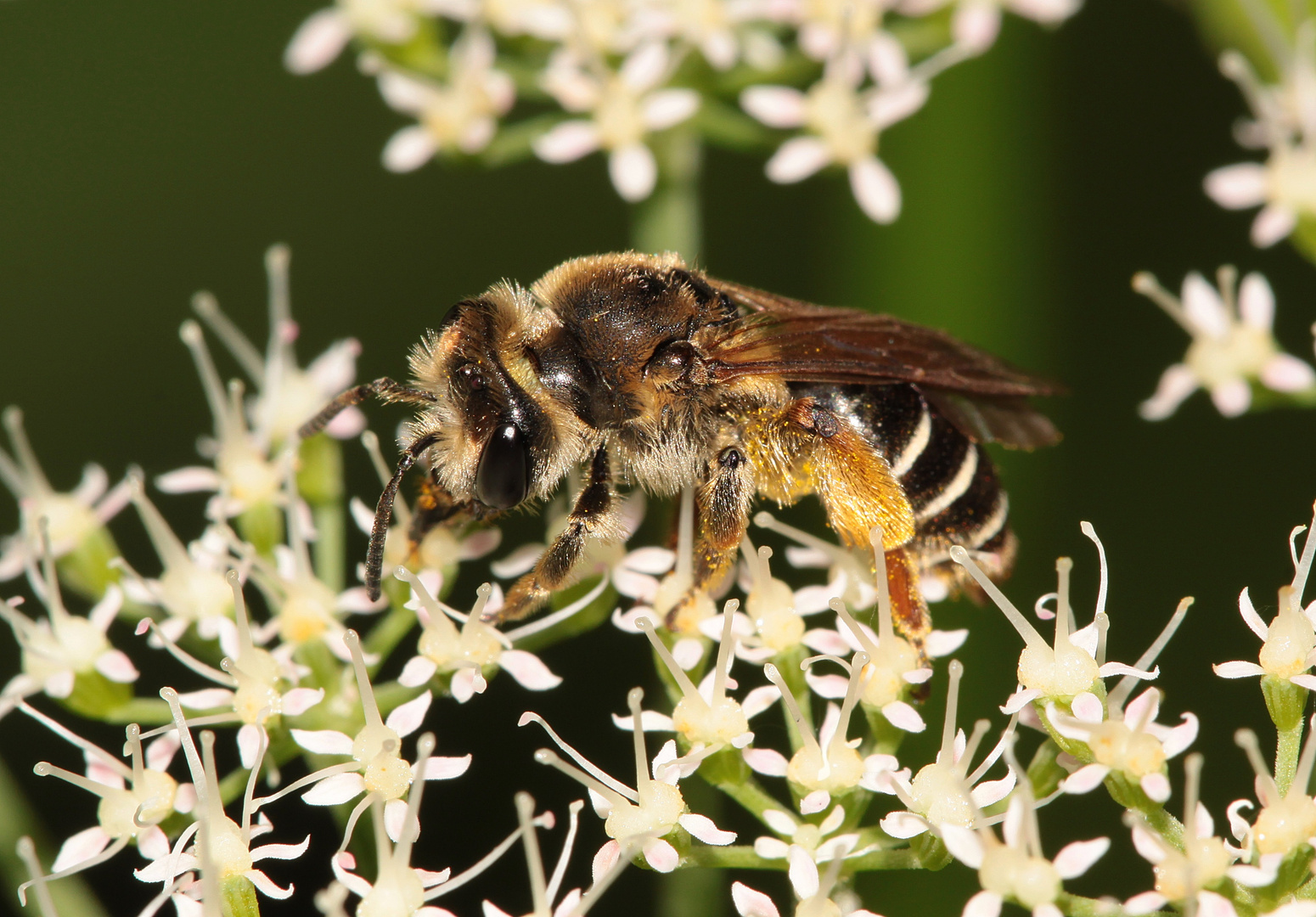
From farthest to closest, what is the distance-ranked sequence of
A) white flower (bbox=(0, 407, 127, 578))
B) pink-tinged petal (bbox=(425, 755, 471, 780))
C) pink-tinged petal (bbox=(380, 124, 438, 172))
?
pink-tinged petal (bbox=(380, 124, 438, 172))
white flower (bbox=(0, 407, 127, 578))
pink-tinged petal (bbox=(425, 755, 471, 780))

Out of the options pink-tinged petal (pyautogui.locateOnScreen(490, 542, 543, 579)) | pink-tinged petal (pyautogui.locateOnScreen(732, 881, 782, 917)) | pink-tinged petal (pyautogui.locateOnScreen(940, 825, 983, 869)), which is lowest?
pink-tinged petal (pyautogui.locateOnScreen(732, 881, 782, 917))

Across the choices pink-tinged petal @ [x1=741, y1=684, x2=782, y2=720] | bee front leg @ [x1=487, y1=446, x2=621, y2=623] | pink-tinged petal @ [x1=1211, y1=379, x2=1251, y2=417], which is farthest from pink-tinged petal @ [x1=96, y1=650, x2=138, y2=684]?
pink-tinged petal @ [x1=1211, y1=379, x2=1251, y2=417]

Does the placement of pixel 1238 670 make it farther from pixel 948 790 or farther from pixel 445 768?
pixel 445 768

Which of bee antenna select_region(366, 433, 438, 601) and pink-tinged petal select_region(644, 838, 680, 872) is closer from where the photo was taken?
pink-tinged petal select_region(644, 838, 680, 872)

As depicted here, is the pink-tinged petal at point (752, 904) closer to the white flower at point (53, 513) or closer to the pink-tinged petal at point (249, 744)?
the pink-tinged petal at point (249, 744)

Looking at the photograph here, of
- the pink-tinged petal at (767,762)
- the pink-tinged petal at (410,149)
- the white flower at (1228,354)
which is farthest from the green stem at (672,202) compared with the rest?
the pink-tinged petal at (767,762)

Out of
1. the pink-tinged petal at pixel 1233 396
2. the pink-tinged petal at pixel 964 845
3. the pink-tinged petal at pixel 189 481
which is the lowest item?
the pink-tinged petal at pixel 964 845

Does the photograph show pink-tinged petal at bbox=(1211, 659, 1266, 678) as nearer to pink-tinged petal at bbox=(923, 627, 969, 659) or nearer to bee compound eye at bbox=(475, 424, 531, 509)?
pink-tinged petal at bbox=(923, 627, 969, 659)
